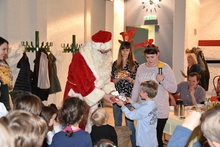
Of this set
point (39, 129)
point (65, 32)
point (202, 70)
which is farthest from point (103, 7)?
point (39, 129)

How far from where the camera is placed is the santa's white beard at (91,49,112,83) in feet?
10.8

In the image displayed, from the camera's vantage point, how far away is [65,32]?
618 cm

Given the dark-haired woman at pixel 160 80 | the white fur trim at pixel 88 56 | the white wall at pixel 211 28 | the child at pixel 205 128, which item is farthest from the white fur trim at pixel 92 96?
the white wall at pixel 211 28

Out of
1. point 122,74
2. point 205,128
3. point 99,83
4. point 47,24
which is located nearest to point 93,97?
point 99,83

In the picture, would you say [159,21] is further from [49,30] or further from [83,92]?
[83,92]

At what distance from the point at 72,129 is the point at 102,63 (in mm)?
1291

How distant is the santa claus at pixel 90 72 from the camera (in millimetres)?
3152

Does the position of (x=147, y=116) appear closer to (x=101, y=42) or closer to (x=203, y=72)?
(x=101, y=42)

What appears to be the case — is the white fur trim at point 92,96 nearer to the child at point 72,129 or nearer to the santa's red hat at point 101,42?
the santa's red hat at point 101,42

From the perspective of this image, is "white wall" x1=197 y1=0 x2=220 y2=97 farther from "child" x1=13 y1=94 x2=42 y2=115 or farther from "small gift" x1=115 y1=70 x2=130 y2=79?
"child" x1=13 y1=94 x2=42 y2=115

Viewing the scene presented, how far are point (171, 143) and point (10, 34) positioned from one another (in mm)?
4126

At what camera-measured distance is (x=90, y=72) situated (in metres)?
3.22

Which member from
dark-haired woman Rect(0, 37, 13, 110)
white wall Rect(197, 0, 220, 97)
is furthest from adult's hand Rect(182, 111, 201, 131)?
white wall Rect(197, 0, 220, 97)

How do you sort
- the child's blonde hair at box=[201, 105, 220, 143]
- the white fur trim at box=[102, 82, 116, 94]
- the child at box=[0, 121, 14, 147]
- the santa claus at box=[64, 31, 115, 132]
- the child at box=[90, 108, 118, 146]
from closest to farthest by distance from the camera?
the child at box=[0, 121, 14, 147] < the child's blonde hair at box=[201, 105, 220, 143] < the child at box=[90, 108, 118, 146] < the santa claus at box=[64, 31, 115, 132] < the white fur trim at box=[102, 82, 116, 94]
